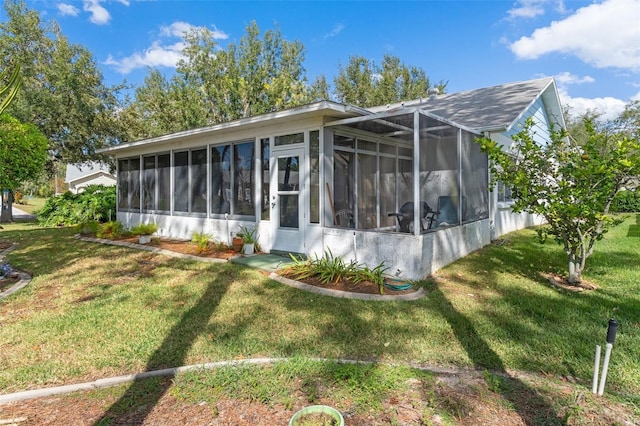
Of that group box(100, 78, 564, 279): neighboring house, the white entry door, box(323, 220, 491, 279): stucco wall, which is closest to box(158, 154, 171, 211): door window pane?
box(100, 78, 564, 279): neighboring house

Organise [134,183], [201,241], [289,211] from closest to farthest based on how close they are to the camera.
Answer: [289,211] < [201,241] < [134,183]

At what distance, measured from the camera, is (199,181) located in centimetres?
881

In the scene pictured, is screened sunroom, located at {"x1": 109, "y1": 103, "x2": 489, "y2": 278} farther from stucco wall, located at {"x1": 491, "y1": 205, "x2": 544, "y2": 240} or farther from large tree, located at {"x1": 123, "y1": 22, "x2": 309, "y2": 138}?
large tree, located at {"x1": 123, "y1": 22, "x2": 309, "y2": 138}

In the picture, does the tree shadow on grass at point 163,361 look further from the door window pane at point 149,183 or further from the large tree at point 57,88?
the large tree at point 57,88

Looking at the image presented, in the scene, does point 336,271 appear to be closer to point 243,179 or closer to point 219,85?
point 243,179

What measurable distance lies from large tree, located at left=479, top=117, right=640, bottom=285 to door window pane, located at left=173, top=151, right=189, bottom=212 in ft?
23.5

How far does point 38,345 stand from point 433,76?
1242 inches

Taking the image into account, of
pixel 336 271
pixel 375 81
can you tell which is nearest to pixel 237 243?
pixel 336 271

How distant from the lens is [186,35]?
22.9 m

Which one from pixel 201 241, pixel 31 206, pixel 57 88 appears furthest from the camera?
pixel 31 206

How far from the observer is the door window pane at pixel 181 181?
9.16 m

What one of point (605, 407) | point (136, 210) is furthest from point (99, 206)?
point (605, 407)

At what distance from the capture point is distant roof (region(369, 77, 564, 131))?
7898 millimetres

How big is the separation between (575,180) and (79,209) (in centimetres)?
1626
